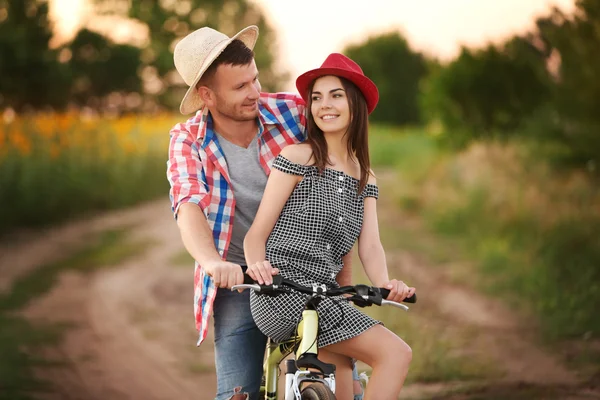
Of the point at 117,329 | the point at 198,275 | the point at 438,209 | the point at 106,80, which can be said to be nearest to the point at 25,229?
the point at 117,329

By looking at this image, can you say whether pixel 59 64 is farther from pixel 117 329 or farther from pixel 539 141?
pixel 117 329


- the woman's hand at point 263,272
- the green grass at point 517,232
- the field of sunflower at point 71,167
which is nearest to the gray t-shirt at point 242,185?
the woman's hand at point 263,272

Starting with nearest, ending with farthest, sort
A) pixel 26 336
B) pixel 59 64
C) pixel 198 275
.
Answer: pixel 198 275
pixel 26 336
pixel 59 64

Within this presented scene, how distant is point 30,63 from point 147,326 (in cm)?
2320

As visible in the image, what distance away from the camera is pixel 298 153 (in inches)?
141

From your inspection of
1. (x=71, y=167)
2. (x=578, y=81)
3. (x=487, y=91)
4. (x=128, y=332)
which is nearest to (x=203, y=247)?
(x=128, y=332)

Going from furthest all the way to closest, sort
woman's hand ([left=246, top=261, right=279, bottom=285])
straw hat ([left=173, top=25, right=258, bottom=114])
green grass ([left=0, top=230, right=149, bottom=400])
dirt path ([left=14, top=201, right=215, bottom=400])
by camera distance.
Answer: dirt path ([left=14, top=201, right=215, bottom=400]) → green grass ([left=0, top=230, right=149, bottom=400]) → straw hat ([left=173, top=25, right=258, bottom=114]) → woman's hand ([left=246, top=261, right=279, bottom=285])

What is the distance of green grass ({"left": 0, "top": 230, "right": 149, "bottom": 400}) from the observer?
21.6 feet

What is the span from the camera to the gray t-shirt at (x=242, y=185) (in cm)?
388

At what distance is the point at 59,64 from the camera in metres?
31.3

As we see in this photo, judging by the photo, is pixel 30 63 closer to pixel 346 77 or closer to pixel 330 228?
pixel 346 77

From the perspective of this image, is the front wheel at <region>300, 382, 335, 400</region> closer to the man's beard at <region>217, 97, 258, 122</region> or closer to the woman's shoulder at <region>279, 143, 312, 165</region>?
the woman's shoulder at <region>279, 143, 312, 165</region>

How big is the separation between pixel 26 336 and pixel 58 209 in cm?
585

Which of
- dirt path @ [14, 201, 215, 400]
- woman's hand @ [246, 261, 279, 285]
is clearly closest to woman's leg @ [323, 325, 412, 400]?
woman's hand @ [246, 261, 279, 285]
